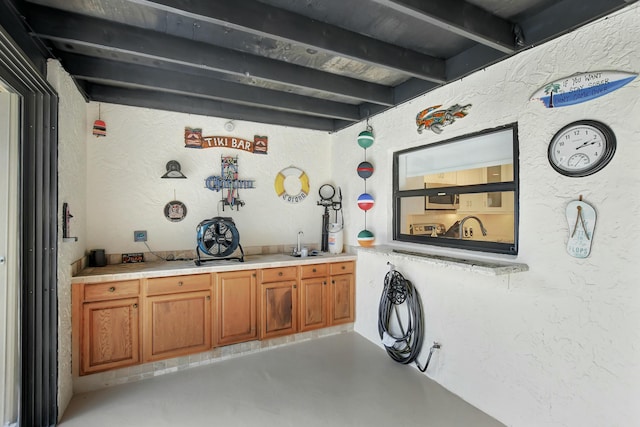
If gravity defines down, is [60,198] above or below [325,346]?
above

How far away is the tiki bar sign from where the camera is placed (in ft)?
11.2

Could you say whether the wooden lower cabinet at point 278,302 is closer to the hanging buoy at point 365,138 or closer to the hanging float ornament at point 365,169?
the hanging float ornament at point 365,169

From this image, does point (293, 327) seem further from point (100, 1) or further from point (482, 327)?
point (100, 1)

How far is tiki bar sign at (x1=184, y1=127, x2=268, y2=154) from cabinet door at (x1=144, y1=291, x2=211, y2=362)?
1.62m

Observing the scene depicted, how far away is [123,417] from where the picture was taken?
7.20ft

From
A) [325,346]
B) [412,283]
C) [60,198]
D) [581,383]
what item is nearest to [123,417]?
[60,198]

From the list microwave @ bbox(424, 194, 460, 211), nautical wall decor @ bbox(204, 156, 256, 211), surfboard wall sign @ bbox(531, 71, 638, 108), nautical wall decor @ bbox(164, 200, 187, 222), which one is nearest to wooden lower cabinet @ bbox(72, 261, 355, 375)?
nautical wall decor @ bbox(164, 200, 187, 222)

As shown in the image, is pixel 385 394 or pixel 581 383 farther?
pixel 385 394

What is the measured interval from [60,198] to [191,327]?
1487 mm

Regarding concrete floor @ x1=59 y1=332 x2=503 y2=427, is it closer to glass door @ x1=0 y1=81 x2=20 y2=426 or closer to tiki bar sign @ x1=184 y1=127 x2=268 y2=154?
glass door @ x1=0 y1=81 x2=20 y2=426

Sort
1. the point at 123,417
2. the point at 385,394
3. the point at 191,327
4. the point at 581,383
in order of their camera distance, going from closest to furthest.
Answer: the point at 581,383, the point at 123,417, the point at 385,394, the point at 191,327

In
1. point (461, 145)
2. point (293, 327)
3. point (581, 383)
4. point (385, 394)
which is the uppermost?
point (461, 145)

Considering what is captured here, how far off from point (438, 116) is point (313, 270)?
2004 millimetres

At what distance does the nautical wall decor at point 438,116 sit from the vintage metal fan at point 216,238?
6.87 feet
